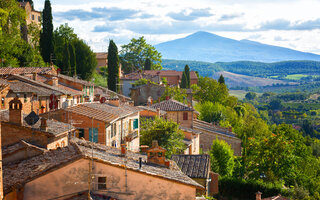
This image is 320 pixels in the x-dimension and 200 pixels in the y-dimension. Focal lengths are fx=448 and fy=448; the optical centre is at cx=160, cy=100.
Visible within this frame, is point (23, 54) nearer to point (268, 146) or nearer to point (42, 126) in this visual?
point (268, 146)

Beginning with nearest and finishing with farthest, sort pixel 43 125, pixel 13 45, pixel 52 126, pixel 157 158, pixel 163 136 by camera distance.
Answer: pixel 157 158 → pixel 43 125 → pixel 52 126 → pixel 163 136 → pixel 13 45

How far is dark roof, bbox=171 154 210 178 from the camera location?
92.4 feet

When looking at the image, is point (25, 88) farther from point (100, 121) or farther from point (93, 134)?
point (100, 121)

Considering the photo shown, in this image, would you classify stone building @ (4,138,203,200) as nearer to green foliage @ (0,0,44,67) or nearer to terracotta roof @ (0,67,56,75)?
terracotta roof @ (0,67,56,75)

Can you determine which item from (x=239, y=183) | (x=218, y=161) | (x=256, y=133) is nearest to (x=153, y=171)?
(x=239, y=183)

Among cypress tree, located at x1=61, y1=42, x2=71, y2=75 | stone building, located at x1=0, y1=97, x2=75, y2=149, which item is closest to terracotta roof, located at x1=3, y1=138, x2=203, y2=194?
stone building, located at x1=0, y1=97, x2=75, y2=149

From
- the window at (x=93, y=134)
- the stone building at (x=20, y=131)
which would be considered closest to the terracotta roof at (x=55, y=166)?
the stone building at (x=20, y=131)

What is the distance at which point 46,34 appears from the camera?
203ft

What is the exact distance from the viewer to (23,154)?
19047mm

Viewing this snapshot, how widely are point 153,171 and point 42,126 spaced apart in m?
6.44

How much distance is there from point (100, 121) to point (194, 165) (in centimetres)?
697

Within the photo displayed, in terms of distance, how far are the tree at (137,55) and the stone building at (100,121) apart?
83260mm

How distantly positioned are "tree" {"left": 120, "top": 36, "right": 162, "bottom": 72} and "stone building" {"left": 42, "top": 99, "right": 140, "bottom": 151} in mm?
83260

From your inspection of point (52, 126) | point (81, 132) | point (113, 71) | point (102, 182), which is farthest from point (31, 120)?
point (113, 71)
